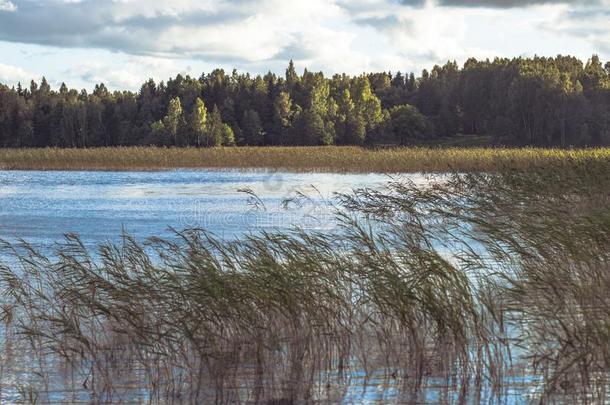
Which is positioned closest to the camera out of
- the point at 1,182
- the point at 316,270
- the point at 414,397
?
the point at 414,397

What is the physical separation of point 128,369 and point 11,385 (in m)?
0.88

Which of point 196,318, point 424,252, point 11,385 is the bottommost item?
point 11,385

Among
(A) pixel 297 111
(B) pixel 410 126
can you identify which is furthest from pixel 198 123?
(B) pixel 410 126

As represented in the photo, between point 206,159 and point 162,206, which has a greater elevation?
point 206,159

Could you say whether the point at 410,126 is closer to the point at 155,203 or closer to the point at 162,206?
the point at 155,203

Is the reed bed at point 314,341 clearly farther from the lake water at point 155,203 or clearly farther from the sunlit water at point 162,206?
the lake water at point 155,203

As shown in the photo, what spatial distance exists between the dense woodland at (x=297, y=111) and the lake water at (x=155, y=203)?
48439 mm

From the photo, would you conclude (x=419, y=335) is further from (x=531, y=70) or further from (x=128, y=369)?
(x=531, y=70)

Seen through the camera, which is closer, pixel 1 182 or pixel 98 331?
pixel 98 331

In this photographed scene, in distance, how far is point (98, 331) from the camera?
750 cm

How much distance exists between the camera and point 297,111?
95250mm

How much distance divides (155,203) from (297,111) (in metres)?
73.2

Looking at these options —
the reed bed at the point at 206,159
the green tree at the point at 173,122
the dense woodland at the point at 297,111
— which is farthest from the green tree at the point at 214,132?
the reed bed at the point at 206,159

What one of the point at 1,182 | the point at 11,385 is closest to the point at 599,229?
the point at 11,385
